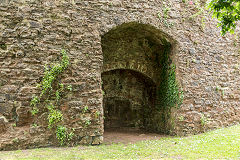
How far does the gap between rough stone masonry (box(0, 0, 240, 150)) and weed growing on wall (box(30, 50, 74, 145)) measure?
11 cm

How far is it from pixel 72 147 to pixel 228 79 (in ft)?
15.6

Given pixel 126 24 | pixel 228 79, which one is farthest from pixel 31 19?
pixel 228 79

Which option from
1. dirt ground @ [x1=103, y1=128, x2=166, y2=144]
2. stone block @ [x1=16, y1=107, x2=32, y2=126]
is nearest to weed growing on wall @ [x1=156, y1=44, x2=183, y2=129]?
dirt ground @ [x1=103, y1=128, x2=166, y2=144]

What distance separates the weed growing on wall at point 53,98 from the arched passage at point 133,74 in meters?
1.95

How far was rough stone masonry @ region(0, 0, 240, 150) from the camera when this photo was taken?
12.2 ft

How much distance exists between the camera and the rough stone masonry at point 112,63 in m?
3.72

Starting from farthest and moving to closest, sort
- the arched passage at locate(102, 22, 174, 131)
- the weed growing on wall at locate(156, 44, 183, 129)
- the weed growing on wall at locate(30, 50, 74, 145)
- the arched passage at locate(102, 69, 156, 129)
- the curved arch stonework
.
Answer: the arched passage at locate(102, 69, 156, 129), the curved arch stonework, the arched passage at locate(102, 22, 174, 131), the weed growing on wall at locate(156, 44, 183, 129), the weed growing on wall at locate(30, 50, 74, 145)

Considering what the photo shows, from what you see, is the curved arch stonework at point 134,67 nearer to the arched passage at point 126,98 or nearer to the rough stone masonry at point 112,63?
the rough stone masonry at point 112,63

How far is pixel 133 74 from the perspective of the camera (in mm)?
6883

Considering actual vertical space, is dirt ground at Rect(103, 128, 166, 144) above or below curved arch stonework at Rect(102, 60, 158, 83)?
below

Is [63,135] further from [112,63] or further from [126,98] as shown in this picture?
[126,98]

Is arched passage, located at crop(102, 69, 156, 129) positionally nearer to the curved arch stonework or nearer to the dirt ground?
the curved arch stonework

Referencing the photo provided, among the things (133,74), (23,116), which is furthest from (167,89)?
(23,116)

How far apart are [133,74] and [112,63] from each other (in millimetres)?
1092
